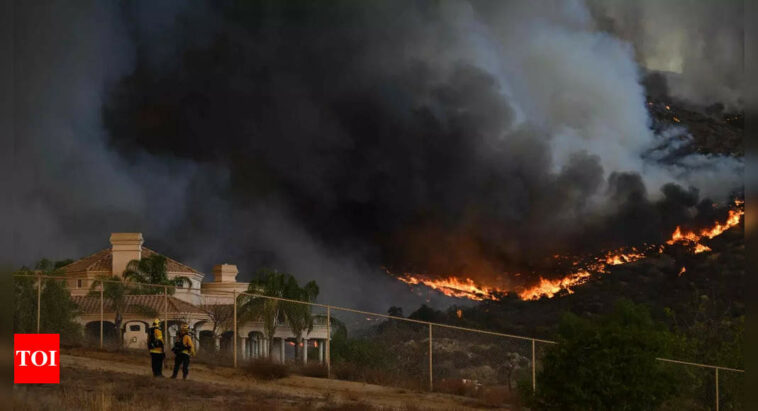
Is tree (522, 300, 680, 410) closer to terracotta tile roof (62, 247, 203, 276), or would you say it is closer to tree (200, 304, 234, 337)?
tree (200, 304, 234, 337)

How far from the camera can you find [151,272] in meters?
40.3

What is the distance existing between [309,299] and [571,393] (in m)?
20.1

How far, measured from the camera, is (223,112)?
34094 mm

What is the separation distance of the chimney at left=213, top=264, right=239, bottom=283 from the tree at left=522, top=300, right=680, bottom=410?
22.9m

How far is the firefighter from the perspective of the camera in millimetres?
19406

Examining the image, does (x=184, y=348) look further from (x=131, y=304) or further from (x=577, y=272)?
(x=577, y=272)

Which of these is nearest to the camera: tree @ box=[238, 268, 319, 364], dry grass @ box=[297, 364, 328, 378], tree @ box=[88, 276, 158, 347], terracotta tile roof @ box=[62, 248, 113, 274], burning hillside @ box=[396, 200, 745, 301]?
dry grass @ box=[297, 364, 328, 378]

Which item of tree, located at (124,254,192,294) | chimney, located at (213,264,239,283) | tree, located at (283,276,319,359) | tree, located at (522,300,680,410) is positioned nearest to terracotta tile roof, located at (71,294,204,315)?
tree, located at (283,276,319,359)

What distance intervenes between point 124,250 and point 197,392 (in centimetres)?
2382

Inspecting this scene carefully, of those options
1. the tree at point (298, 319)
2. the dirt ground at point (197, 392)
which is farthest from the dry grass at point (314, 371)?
the tree at point (298, 319)

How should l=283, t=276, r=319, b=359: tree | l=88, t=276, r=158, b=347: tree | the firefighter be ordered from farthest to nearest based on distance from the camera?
1. l=283, t=276, r=319, b=359: tree
2. l=88, t=276, r=158, b=347: tree
3. the firefighter

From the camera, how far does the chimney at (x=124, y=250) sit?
4009 centimetres

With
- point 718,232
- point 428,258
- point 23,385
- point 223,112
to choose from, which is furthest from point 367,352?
point 718,232

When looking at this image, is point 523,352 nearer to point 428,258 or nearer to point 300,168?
point 428,258
